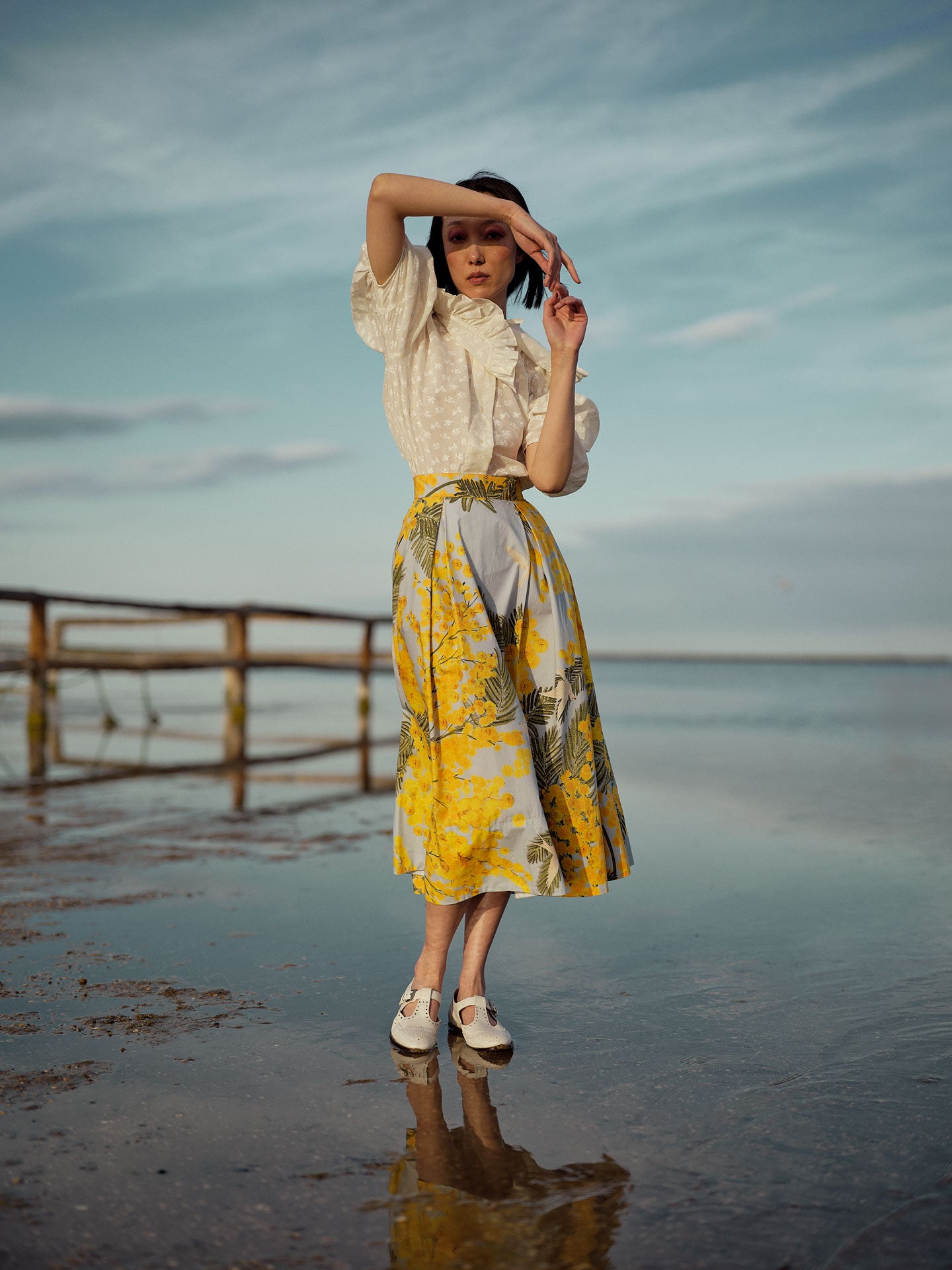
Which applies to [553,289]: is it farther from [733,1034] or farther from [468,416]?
[733,1034]

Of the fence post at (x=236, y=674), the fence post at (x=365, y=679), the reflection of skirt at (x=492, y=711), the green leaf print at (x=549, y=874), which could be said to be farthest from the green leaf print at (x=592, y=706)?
the fence post at (x=365, y=679)

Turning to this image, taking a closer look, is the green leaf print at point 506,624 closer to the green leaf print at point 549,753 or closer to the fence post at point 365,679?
the green leaf print at point 549,753

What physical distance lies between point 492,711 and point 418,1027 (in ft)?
2.03

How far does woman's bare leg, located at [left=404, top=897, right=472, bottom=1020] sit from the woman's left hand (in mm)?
1173

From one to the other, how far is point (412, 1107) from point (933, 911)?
6.48 ft

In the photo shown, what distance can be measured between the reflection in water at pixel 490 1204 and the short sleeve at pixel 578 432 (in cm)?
127

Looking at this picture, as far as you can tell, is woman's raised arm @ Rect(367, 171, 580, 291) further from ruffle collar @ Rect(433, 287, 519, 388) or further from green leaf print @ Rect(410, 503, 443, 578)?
green leaf print @ Rect(410, 503, 443, 578)

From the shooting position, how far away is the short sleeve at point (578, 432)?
2.25 m

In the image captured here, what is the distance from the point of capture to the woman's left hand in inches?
85.8

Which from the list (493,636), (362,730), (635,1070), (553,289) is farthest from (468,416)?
(362,730)

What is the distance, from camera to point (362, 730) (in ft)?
32.1

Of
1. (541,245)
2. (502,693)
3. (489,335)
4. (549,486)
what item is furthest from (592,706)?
(541,245)

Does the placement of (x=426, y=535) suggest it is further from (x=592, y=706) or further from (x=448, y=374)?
(x=592, y=706)

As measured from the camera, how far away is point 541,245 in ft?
6.85
